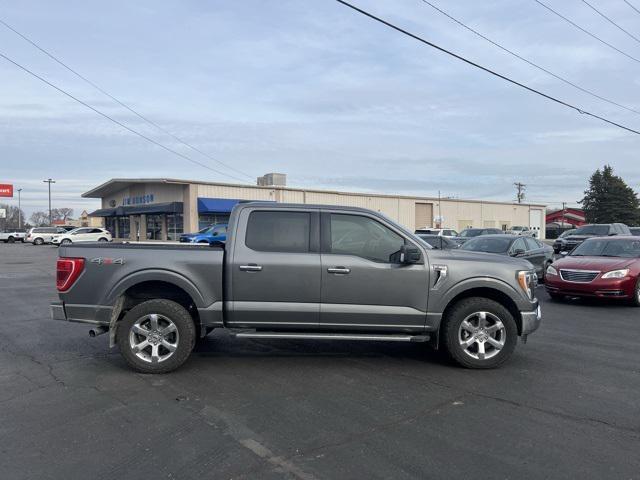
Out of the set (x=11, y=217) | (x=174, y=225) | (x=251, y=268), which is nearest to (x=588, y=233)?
(x=251, y=268)

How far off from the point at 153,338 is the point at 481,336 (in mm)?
3771

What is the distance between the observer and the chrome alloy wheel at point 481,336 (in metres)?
6.01

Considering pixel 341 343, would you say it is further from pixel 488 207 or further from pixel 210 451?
pixel 488 207

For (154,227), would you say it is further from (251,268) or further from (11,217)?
(11,217)

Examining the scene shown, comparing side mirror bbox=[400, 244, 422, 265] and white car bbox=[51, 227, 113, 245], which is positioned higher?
white car bbox=[51, 227, 113, 245]

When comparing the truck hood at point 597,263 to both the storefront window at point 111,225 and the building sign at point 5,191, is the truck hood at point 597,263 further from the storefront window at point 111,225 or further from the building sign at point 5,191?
the building sign at point 5,191

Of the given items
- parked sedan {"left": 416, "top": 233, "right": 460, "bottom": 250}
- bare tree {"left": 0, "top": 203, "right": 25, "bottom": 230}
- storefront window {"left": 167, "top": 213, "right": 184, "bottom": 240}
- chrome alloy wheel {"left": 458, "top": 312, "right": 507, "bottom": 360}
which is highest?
bare tree {"left": 0, "top": 203, "right": 25, "bottom": 230}

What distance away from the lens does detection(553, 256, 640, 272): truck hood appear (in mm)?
10914

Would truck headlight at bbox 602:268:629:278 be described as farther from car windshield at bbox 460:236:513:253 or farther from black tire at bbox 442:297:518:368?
black tire at bbox 442:297:518:368

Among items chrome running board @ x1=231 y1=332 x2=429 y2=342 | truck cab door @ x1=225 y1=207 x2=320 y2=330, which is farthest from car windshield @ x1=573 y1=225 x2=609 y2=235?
truck cab door @ x1=225 y1=207 x2=320 y2=330

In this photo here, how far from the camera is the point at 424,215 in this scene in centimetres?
5525

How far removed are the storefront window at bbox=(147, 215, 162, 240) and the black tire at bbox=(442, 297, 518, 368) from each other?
140 ft

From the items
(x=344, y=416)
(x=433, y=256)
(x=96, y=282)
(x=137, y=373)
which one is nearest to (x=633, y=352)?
(x=433, y=256)

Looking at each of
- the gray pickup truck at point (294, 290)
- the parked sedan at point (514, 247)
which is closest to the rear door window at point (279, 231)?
the gray pickup truck at point (294, 290)
